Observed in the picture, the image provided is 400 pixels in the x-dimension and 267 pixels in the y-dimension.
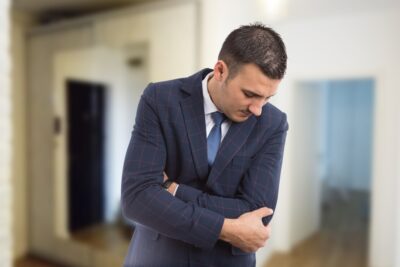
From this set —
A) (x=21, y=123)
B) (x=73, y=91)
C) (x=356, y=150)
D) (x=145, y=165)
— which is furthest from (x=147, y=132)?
(x=356, y=150)

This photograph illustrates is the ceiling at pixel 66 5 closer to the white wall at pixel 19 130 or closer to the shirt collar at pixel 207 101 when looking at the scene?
the white wall at pixel 19 130

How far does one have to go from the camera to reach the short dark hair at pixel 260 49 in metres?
0.29

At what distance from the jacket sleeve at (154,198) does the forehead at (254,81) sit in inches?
4.7

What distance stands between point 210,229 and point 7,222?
3.21ft

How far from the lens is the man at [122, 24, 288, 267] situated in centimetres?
36

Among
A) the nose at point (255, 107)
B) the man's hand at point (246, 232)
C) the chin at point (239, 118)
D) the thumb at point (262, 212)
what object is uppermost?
the nose at point (255, 107)

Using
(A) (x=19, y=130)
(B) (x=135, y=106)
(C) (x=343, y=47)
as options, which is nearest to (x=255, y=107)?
(C) (x=343, y=47)

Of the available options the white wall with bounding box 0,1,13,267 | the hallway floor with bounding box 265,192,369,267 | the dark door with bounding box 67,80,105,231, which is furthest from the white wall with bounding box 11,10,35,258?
the hallway floor with bounding box 265,192,369,267

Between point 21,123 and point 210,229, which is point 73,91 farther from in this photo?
point 210,229

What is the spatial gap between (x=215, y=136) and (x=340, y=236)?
3.82 feet

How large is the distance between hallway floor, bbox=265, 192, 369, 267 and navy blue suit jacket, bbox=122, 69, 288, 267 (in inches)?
17.0

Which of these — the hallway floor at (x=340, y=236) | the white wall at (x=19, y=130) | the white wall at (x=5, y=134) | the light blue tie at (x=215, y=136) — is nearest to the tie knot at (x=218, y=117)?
the light blue tie at (x=215, y=136)

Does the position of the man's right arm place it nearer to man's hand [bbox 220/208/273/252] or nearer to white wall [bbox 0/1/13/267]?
man's hand [bbox 220/208/273/252]

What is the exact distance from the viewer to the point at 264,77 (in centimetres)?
30
